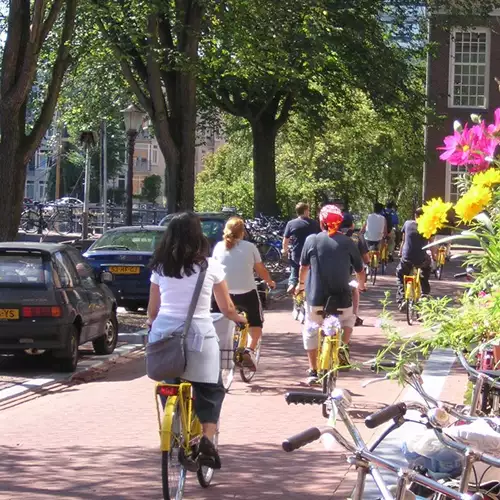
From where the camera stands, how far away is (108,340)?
49.9ft

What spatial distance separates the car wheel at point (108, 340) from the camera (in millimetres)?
14992

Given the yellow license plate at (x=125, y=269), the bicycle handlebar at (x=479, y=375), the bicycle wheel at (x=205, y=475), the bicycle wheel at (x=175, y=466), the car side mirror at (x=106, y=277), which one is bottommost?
the bicycle wheel at (x=205, y=475)

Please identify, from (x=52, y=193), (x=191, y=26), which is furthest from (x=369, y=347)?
(x=52, y=193)

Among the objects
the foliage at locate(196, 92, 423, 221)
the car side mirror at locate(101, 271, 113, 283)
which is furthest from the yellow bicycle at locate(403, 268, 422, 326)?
the foliage at locate(196, 92, 423, 221)

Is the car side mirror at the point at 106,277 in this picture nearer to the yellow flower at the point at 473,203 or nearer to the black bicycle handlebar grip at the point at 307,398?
the yellow flower at the point at 473,203

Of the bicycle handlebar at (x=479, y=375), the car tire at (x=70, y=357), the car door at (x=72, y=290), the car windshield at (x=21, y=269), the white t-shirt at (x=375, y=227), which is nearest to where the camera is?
the bicycle handlebar at (x=479, y=375)

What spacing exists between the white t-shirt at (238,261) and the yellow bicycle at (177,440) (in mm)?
4911

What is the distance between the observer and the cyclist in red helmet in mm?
11133

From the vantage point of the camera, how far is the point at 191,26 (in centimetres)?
2491

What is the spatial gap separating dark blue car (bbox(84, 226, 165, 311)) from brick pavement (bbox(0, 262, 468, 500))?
607 centimetres

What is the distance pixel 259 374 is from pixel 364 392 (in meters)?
1.74

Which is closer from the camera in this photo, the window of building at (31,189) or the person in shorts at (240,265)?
the person in shorts at (240,265)

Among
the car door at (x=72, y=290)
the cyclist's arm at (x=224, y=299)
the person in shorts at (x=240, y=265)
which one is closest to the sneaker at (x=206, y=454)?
the cyclist's arm at (x=224, y=299)

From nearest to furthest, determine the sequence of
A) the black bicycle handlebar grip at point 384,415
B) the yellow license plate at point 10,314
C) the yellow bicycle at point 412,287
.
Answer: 1. the black bicycle handlebar grip at point 384,415
2. the yellow license plate at point 10,314
3. the yellow bicycle at point 412,287
